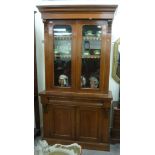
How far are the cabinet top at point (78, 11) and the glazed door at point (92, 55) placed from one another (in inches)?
3.8

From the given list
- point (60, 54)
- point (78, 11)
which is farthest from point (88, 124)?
point (78, 11)

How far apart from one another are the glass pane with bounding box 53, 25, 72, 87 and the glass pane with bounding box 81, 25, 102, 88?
0.22 m

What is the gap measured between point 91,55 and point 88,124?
1.01m

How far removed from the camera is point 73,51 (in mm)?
2361

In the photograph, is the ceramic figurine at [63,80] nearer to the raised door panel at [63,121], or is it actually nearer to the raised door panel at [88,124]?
the raised door panel at [63,121]

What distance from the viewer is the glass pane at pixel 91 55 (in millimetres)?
2355

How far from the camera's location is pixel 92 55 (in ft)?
7.88

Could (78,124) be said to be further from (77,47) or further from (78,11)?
(78,11)

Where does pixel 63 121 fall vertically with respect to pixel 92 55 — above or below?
below
